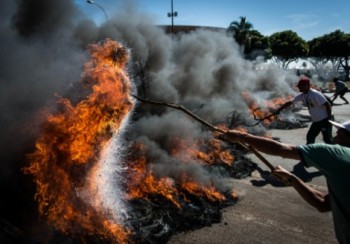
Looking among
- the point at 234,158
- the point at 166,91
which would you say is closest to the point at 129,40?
the point at 166,91

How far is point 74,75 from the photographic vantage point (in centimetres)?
483

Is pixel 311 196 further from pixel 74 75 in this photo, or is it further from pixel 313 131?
pixel 313 131

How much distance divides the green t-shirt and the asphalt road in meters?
2.08

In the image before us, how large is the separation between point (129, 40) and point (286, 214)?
8.34 metres

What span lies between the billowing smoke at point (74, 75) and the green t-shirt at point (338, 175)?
3.18 m

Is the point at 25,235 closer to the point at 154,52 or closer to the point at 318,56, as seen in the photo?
the point at 154,52

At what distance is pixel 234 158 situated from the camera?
7219 mm

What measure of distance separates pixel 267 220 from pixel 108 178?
2653mm

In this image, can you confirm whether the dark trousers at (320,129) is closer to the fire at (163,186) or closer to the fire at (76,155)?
the fire at (163,186)

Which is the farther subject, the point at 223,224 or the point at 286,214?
the point at 286,214

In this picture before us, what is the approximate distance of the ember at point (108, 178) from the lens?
3961mm

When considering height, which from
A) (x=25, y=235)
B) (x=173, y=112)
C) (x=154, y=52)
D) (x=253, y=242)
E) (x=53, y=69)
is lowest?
(x=253, y=242)

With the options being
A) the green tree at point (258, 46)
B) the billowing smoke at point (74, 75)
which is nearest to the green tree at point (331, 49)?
the green tree at point (258, 46)

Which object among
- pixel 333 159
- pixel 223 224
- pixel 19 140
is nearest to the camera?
pixel 333 159
